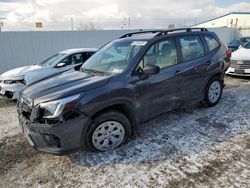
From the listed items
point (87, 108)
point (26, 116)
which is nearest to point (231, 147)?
point (87, 108)

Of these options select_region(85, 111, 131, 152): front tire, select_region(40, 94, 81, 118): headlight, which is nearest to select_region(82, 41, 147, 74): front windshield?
select_region(85, 111, 131, 152): front tire

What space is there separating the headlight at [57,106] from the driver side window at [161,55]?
3.92ft

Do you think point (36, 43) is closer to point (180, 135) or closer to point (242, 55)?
point (242, 55)

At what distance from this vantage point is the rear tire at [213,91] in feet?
14.9

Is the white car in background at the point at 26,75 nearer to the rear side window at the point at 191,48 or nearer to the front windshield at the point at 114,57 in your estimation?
the front windshield at the point at 114,57

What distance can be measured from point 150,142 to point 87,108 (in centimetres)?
129

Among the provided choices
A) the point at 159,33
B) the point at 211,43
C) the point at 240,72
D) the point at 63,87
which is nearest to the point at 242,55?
the point at 240,72

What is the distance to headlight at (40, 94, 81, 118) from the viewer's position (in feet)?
8.61

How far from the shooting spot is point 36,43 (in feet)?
37.8

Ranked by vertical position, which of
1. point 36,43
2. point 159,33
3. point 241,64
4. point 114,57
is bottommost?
point 241,64

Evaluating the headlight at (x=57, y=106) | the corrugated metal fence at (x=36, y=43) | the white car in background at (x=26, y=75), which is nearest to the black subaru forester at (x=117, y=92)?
the headlight at (x=57, y=106)

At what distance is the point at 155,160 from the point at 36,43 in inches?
425

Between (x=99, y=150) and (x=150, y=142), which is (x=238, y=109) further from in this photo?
(x=99, y=150)

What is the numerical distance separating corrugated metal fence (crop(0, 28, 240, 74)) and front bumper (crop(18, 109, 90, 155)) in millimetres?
9700
